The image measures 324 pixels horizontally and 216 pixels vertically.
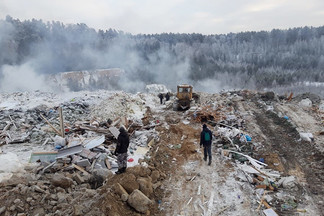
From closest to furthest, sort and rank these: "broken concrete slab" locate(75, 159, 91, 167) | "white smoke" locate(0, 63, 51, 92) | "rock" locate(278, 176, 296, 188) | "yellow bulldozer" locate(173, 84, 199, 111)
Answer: "rock" locate(278, 176, 296, 188) → "broken concrete slab" locate(75, 159, 91, 167) → "yellow bulldozer" locate(173, 84, 199, 111) → "white smoke" locate(0, 63, 51, 92)

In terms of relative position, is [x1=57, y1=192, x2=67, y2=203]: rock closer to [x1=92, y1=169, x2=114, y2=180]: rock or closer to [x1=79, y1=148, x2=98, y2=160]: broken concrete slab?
[x1=92, y1=169, x2=114, y2=180]: rock

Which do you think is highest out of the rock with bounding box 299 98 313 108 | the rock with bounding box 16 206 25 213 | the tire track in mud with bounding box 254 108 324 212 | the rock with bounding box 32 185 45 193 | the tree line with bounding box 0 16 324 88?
the tree line with bounding box 0 16 324 88

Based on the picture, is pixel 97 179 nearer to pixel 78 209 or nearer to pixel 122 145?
pixel 122 145

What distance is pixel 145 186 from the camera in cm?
569

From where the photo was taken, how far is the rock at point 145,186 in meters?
5.63

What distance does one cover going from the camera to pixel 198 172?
23.7 feet

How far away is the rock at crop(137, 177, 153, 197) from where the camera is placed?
563 cm

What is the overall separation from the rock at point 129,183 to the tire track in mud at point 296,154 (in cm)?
471

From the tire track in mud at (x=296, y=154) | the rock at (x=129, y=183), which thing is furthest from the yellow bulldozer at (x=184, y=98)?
the rock at (x=129, y=183)

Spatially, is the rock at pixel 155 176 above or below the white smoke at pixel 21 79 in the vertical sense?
below

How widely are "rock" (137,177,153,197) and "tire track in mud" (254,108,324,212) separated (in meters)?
4.28

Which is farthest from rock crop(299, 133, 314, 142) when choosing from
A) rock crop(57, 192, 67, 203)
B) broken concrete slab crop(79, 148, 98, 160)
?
rock crop(57, 192, 67, 203)

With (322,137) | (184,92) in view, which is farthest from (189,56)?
(322,137)

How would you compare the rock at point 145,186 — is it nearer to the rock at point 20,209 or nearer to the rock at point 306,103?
the rock at point 20,209
